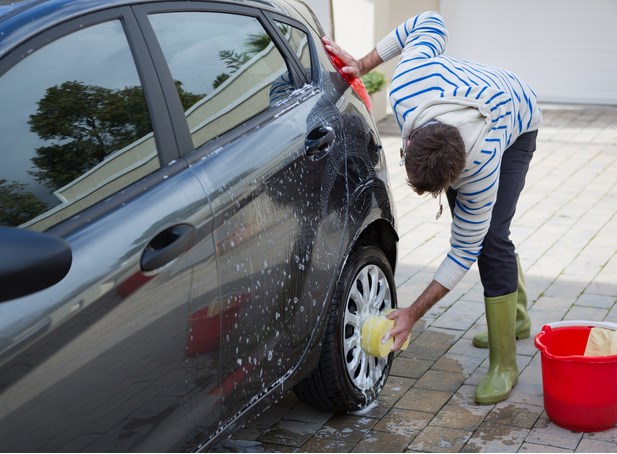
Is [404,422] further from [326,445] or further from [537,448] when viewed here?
[537,448]

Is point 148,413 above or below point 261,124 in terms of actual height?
below

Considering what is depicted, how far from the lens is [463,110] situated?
3346 millimetres

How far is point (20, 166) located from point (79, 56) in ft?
1.25

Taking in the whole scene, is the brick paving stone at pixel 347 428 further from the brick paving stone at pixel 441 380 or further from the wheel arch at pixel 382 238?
the wheel arch at pixel 382 238

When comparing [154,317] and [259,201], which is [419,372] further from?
[154,317]

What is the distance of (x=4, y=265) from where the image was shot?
2.02m

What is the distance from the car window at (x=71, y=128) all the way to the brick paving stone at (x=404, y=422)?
5.34 ft

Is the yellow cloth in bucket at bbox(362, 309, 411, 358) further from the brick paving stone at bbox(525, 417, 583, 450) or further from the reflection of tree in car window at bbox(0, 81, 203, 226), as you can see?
the reflection of tree in car window at bbox(0, 81, 203, 226)

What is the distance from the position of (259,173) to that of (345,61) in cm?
110

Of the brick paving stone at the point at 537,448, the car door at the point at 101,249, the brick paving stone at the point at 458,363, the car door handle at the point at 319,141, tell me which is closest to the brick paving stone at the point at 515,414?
the brick paving stone at the point at 537,448

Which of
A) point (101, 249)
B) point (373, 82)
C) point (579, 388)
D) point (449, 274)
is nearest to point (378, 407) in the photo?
point (449, 274)

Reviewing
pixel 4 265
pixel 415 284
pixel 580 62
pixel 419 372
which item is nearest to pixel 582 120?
pixel 580 62

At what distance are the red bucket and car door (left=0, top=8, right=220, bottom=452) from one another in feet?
4.71

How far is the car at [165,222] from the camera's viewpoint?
7.41 ft
